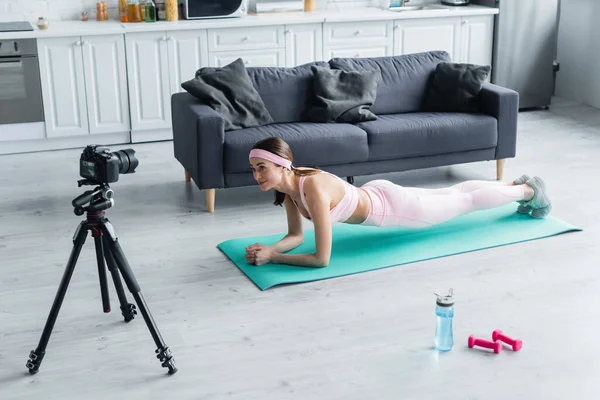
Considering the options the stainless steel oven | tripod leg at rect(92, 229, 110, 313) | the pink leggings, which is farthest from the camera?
the stainless steel oven

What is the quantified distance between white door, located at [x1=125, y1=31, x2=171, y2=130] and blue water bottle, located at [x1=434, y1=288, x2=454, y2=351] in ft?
11.9

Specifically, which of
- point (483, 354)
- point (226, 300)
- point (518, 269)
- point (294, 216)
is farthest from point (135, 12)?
point (483, 354)

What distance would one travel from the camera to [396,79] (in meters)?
5.64

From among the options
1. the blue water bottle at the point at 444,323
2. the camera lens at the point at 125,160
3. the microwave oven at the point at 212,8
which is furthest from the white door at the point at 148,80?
the blue water bottle at the point at 444,323

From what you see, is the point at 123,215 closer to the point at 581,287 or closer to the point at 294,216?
the point at 294,216

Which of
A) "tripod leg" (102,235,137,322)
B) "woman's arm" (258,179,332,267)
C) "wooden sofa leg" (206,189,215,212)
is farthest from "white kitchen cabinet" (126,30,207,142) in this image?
"tripod leg" (102,235,137,322)

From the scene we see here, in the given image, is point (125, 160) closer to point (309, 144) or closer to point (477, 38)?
point (309, 144)

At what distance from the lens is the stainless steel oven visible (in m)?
5.94

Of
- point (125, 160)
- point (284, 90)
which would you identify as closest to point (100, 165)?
point (125, 160)

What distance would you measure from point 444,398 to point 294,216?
1453 millimetres

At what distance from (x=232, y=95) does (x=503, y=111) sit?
1.74 m

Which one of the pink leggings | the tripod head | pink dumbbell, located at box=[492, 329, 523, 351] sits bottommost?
pink dumbbell, located at box=[492, 329, 523, 351]

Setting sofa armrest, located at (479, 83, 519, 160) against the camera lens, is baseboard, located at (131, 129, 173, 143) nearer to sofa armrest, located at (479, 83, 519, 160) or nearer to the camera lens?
sofa armrest, located at (479, 83, 519, 160)

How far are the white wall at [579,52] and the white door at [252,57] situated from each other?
2798 mm
